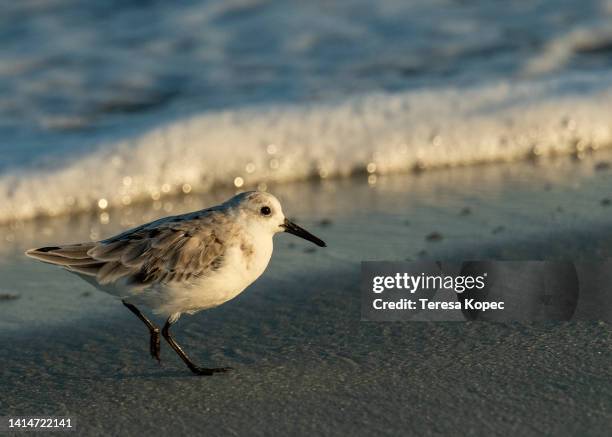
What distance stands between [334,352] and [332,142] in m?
3.35

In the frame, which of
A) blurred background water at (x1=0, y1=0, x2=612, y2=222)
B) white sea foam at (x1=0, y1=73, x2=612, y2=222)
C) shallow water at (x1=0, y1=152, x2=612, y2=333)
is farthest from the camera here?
blurred background water at (x1=0, y1=0, x2=612, y2=222)

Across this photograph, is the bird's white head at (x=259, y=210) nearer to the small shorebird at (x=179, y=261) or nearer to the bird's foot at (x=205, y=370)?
the small shorebird at (x=179, y=261)

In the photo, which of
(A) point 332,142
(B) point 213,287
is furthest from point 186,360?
(A) point 332,142

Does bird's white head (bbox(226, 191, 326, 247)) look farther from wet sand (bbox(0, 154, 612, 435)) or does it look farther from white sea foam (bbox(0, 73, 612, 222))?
white sea foam (bbox(0, 73, 612, 222))

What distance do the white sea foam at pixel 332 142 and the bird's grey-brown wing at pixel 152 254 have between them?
252 cm

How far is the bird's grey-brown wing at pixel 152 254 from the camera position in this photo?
415cm

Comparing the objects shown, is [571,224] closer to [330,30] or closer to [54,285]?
[54,285]

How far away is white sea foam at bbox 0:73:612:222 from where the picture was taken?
7.02 meters

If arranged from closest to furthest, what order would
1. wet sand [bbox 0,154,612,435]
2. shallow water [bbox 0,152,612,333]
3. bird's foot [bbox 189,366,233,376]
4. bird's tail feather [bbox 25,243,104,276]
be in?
wet sand [bbox 0,154,612,435] → bird's foot [bbox 189,366,233,376] → bird's tail feather [bbox 25,243,104,276] → shallow water [bbox 0,152,612,333]

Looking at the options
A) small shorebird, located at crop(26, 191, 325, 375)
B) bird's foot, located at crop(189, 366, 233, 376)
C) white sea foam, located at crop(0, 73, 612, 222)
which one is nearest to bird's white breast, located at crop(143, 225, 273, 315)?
small shorebird, located at crop(26, 191, 325, 375)

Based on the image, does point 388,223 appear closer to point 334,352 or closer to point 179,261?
point 334,352

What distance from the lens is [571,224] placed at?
5.68 m

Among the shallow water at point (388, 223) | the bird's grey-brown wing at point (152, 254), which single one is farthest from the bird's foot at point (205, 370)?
the shallow water at point (388, 223)

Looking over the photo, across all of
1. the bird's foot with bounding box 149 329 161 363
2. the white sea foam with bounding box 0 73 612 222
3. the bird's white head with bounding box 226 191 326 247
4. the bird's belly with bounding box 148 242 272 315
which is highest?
the white sea foam with bounding box 0 73 612 222
